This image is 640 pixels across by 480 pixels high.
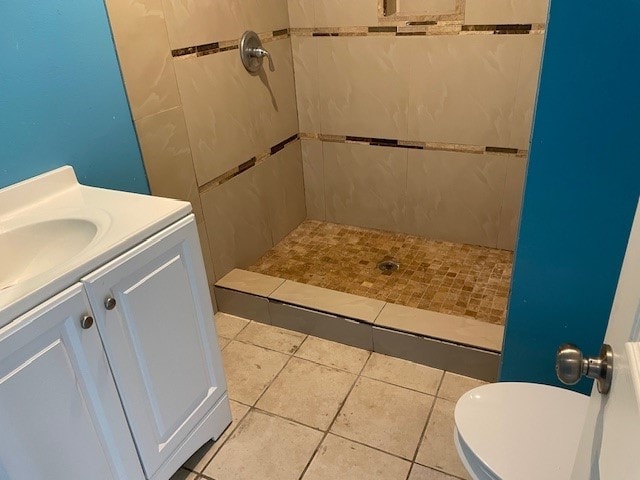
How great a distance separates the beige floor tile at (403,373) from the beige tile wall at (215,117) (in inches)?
34.1

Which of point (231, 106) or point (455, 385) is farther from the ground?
point (231, 106)

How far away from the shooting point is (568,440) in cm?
110

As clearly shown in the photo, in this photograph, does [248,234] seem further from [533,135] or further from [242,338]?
[533,135]

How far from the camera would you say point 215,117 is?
2152mm

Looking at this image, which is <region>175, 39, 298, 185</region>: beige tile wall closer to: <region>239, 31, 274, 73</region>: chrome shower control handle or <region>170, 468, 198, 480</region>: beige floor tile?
<region>239, 31, 274, 73</region>: chrome shower control handle

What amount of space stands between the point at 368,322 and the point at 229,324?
0.68 m

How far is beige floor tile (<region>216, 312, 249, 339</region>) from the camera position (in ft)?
7.22

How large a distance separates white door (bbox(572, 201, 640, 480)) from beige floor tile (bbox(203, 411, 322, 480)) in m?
1.02

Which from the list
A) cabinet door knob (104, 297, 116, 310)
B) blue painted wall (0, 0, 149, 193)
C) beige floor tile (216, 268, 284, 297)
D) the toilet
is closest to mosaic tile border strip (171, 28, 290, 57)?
blue painted wall (0, 0, 149, 193)

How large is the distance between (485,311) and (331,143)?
4.19 ft

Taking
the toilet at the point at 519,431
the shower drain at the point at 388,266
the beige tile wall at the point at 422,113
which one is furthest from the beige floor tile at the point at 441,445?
the beige tile wall at the point at 422,113

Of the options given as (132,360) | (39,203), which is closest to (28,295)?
(132,360)

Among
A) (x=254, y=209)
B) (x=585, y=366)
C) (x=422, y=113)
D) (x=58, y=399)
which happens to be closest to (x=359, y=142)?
(x=422, y=113)

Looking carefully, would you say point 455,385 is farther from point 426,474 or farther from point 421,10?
point 421,10
